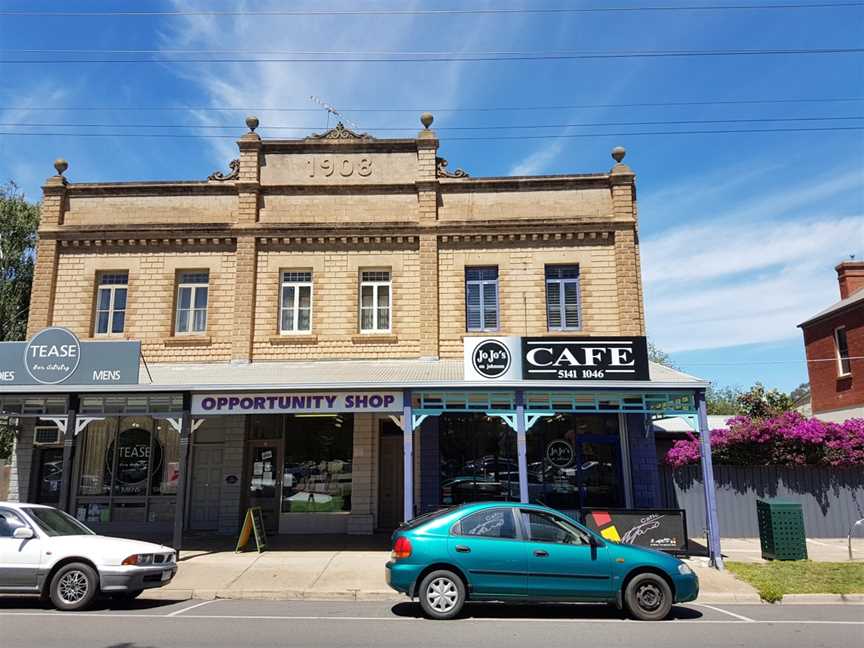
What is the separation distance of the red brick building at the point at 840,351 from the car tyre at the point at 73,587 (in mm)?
24806

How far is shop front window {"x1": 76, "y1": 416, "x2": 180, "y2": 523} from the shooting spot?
1605 centimetres

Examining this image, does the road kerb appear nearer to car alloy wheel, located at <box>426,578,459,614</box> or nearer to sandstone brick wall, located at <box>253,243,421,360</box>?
car alloy wheel, located at <box>426,578,459,614</box>

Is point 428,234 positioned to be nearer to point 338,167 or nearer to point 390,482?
point 338,167

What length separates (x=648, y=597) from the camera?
8.07 metres

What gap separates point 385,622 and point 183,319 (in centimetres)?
1174

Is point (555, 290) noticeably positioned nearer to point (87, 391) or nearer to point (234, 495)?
point (234, 495)

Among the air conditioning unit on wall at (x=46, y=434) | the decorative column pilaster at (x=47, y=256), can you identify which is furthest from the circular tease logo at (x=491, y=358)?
the decorative column pilaster at (x=47, y=256)

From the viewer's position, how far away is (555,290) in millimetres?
16938

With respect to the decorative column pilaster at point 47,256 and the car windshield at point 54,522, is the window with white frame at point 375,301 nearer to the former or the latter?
the decorative column pilaster at point 47,256

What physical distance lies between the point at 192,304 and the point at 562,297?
32.3ft

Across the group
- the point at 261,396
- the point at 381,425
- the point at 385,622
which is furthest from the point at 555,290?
the point at 385,622

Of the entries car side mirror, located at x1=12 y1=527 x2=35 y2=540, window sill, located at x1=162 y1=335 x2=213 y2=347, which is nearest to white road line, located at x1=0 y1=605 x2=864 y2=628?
car side mirror, located at x1=12 y1=527 x2=35 y2=540

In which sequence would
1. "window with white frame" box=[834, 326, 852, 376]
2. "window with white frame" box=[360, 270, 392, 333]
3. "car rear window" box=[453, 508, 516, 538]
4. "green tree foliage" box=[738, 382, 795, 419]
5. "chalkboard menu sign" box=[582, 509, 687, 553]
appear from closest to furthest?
"car rear window" box=[453, 508, 516, 538]
"chalkboard menu sign" box=[582, 509, 687, 553]
"window with white frame" box=[360, 270, 392, 333]
"green tree foliage" box=[738, 382, 795, 419]
"window with white frame" box=[834, 326, 852, 376]

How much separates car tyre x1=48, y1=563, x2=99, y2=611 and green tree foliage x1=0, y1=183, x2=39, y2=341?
21.0 m
